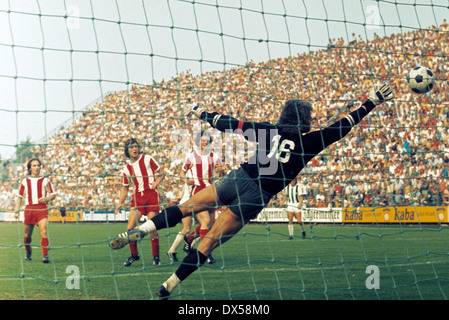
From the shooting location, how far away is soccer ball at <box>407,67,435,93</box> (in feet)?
21.1

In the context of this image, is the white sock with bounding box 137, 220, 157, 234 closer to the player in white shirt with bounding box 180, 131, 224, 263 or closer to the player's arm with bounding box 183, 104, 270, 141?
the player's arm with bounding box 183, 104, 270, 141

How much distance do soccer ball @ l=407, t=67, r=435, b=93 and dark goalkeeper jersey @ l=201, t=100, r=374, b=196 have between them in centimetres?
173

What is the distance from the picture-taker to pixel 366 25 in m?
6.50

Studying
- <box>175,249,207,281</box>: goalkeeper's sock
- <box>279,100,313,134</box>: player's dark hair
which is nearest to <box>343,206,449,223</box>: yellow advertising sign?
<box>279,100,313,134</box>: player's dark hair

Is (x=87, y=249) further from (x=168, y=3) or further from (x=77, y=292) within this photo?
(x=168, y=3)

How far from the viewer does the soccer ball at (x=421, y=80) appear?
6.44 metres

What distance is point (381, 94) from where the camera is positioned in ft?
18.2

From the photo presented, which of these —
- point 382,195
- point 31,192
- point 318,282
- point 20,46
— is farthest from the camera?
point 382,195

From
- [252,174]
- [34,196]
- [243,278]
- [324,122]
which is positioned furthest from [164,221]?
[324,122]

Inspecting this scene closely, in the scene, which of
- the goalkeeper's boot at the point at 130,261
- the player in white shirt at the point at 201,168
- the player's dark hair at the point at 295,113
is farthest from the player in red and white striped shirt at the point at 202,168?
the player's dark hair at the point at 295,113

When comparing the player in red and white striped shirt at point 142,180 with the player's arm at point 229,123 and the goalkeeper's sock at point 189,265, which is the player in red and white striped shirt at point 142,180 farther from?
the goalkeeper's sock at point 189,265

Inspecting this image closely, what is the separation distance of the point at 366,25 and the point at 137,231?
377 centimetres
